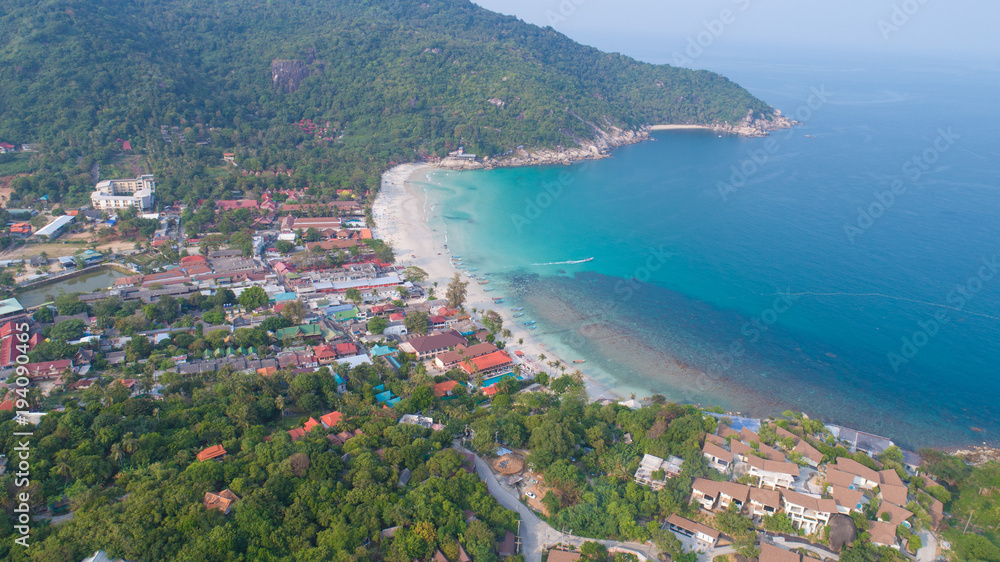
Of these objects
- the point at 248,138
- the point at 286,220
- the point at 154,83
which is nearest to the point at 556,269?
the point at 286,220

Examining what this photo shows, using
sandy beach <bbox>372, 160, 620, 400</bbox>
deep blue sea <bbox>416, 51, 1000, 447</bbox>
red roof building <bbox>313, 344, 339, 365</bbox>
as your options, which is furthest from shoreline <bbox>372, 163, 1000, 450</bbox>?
red roof building <bbox>313, 344, 339, 365</bbox>

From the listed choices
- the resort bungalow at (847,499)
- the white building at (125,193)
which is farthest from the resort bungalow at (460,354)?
the white building at (125,193)

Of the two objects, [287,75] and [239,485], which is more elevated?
[287,75]

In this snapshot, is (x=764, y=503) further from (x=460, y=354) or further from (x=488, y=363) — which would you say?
(x=460, y=354)

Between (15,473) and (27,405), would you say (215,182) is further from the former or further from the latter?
(15,473)

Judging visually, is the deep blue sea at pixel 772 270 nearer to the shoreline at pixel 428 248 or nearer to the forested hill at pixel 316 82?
the shoreline at pixel 428 248

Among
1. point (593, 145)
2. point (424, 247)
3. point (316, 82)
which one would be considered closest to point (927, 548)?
point (424, 247)
